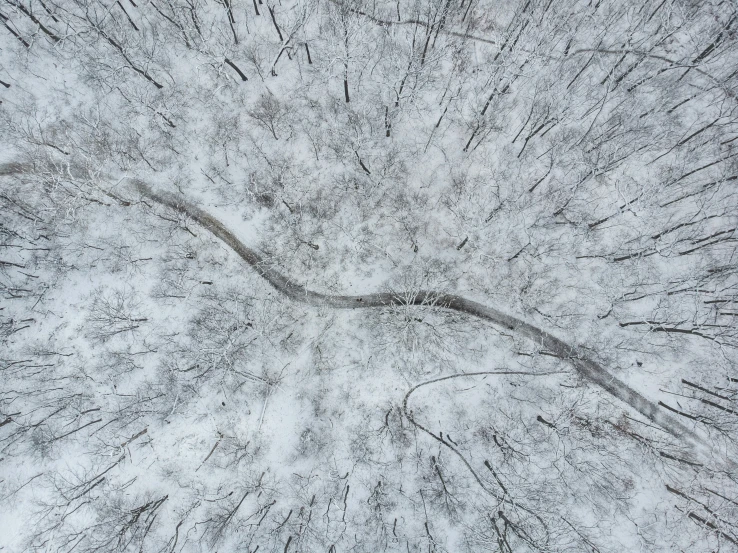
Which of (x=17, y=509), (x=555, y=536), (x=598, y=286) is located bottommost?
(x=17, y=509)

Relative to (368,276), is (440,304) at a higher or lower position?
higher

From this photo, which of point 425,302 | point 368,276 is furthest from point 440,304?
point 368,276

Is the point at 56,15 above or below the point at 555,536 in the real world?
above

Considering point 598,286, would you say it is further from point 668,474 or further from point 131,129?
point 131,129

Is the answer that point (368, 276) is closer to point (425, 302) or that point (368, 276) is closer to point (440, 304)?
point (425, 302)

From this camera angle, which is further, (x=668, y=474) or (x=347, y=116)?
(x=347, y=116)

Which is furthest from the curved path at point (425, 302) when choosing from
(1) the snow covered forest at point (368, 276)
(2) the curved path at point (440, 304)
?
(1) the snow covered forest at point (368, 276)

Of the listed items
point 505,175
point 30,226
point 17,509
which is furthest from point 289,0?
point 17,509
